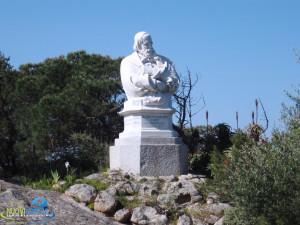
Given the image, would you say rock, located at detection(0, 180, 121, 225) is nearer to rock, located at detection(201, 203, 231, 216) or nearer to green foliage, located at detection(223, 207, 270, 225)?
rock, located at detection(201, 203, 231, 216)

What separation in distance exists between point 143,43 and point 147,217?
5.05m

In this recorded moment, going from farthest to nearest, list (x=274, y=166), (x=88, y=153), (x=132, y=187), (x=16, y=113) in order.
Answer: (x=16, y=113) → (x=88, y=153) → (x=132, y=187) → (x=274, y=166)

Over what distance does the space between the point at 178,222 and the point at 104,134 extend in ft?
29.0

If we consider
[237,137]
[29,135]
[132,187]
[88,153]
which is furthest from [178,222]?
[29,135]

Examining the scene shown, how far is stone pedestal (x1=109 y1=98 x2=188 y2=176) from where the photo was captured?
42.4 feet

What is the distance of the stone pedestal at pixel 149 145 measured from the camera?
12.9m

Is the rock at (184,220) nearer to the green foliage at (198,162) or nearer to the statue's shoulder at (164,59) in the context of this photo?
the green foliage at (198,162)

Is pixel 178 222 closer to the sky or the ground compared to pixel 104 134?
closer to the ground

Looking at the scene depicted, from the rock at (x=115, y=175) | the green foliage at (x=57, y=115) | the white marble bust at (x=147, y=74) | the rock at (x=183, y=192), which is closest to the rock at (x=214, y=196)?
the rock at (x=183, y=192)

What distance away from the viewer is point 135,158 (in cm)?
1293

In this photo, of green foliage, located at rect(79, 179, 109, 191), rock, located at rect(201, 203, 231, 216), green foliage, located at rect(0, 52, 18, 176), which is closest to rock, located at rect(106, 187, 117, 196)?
green foliage, located at rect(79, 179, 109, 191)

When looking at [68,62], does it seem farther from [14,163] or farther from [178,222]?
[178,222]

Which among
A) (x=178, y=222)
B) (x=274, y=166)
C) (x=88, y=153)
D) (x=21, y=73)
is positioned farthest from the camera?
(x=21, y=73)

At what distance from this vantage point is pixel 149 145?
12914mm
